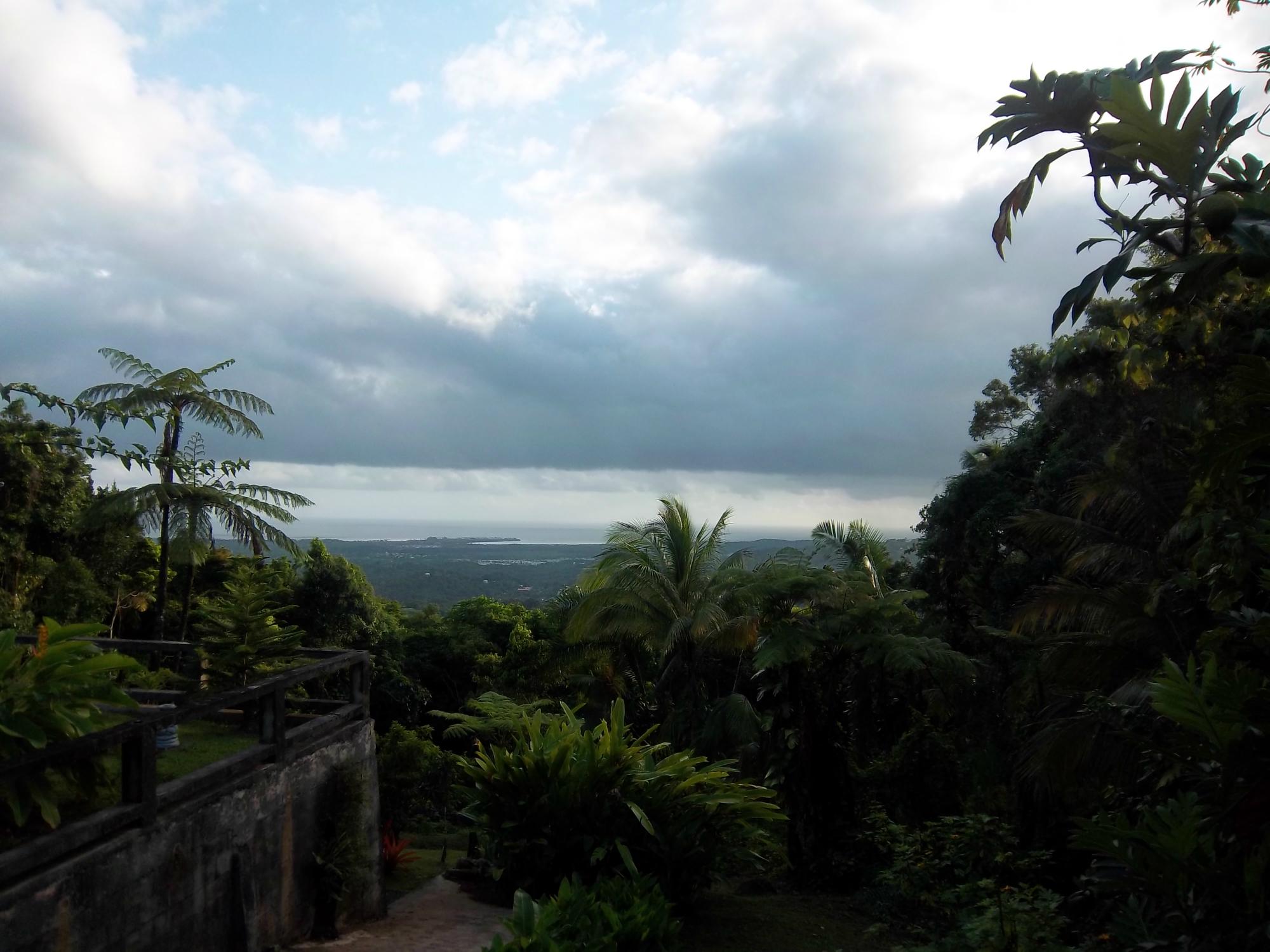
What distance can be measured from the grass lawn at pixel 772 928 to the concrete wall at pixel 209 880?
10.6ft

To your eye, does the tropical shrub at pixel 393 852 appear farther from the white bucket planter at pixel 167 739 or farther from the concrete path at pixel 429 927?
the white bucket planter at pixel 167 739

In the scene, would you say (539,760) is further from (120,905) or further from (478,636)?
(478,636)

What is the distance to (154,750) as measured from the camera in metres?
5.76

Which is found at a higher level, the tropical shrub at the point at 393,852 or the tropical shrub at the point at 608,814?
the tropical shrub at the point at 608,814

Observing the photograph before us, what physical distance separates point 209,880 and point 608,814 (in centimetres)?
336

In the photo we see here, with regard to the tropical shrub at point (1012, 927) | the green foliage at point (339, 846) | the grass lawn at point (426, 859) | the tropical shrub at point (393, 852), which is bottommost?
the grass lawn at point (426, 859)

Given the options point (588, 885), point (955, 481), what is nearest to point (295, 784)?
point (588, 885)

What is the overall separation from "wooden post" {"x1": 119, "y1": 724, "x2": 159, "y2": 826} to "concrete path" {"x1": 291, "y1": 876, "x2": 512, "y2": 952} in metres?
2.63

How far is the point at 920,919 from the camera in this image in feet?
27.8

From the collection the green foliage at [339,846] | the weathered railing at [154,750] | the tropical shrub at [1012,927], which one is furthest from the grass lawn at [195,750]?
the tropical shrub at [1012,927]

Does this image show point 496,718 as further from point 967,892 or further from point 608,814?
point 967,892

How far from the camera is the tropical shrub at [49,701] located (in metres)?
4.69

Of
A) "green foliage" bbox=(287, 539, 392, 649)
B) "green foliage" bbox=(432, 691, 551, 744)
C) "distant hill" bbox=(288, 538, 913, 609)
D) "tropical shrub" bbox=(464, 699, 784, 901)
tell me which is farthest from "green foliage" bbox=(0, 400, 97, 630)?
"tropical shrub" bbox=(464, 699, 784, 901)

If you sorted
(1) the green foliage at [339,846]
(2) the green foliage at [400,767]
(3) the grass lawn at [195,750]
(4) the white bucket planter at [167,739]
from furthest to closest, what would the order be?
1. (2) the green foliage at [400,767]
2. (1) the green foliage at [339,846]
3. (4) the white bucket planter at [167,739]
4. (3) the grass lawn at [195,750]
